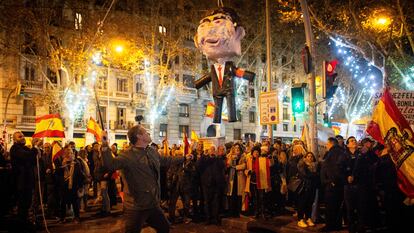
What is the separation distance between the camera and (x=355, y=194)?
28.7 ft

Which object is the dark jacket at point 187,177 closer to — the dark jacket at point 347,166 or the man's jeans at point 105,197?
the man's jeans at point 105,197

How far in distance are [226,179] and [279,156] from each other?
171 cm

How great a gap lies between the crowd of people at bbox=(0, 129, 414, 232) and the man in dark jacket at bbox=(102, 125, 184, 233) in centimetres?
268

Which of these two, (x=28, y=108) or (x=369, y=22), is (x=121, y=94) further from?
(x=369, y=22)

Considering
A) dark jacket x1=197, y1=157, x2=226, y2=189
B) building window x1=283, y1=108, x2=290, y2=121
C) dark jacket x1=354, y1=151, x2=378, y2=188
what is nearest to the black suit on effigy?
dark jacket x1=197, y1=157, x2=226, y2=189

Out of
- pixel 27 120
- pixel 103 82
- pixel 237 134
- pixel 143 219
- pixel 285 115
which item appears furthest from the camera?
pixel 285 115

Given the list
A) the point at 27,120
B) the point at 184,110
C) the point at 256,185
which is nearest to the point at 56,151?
the point at 256,185

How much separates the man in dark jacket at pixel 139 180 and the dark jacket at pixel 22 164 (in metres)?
5.64

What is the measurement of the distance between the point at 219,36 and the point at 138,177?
12.1ft

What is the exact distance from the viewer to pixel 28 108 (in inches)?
1421

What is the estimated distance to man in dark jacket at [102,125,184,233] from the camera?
17.9 feet

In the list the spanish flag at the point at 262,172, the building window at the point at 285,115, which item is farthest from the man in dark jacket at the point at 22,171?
the building window at the point at 285,115

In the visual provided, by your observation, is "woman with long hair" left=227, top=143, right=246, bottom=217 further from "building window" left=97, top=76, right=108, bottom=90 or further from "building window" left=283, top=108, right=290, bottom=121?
"building window" left=283, top=108, right=290, bottom=121

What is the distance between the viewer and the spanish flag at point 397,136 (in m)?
7.38
